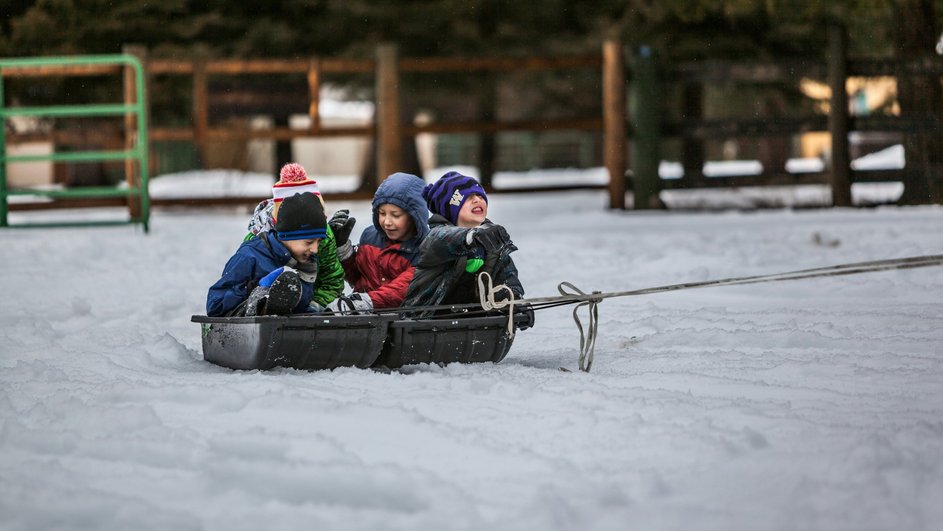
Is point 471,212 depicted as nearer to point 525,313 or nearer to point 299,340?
point 525,313

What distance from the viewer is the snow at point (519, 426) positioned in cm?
318

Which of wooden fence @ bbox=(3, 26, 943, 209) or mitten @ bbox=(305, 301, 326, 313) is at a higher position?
wooden fence @ bbox=(3, 26, 943, 209)

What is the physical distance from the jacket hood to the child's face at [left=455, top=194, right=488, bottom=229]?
215 mm

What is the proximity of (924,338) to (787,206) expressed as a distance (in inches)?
289

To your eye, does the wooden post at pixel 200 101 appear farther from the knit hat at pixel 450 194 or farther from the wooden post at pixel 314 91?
the knit hat at pixel 450 194

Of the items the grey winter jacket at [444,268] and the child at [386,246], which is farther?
the child at [386,246]

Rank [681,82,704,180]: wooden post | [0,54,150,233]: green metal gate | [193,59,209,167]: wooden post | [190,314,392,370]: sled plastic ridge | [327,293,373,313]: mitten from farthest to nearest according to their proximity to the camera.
Answer: [681,82,704,180]: wooden post
[193,59,209,167]: wooden post
[0,54,150,233]: green metal gate
[327,293,373,313]: mitten
[190,314,392,370]: sled plastic ridge

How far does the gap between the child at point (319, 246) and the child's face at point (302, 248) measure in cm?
5

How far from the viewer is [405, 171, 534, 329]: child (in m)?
5.00

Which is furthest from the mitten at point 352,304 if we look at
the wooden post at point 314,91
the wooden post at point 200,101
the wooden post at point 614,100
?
the wooden post at point 200,101

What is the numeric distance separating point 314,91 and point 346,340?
8702mm

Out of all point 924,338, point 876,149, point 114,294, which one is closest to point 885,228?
point 924,338

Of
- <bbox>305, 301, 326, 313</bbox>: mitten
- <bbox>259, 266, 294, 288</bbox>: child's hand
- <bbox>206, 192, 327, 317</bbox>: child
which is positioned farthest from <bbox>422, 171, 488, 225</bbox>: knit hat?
<bbox>259, 266, 294, 288</bbox>: child's hand

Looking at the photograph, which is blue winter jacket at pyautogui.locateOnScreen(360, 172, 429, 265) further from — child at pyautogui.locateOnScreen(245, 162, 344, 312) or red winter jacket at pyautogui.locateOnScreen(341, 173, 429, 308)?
child at pyautogui.locateOnScreen(245, 162, 344, 312)
